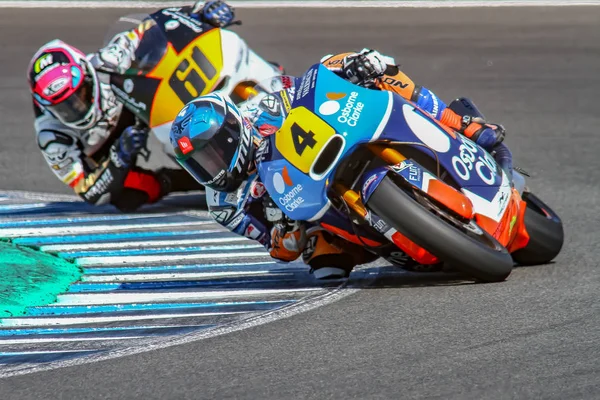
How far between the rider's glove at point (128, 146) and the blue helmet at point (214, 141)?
2.43 metres

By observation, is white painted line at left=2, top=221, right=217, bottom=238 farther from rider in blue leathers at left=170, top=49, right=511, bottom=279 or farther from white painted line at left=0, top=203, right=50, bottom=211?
rider in blue leathers at left=170, top=49, right=511, bottom=279

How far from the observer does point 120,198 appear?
8.68 metres

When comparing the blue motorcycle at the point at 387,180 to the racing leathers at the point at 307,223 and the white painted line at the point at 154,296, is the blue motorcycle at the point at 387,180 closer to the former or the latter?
the racing leathers at the point at 307,223

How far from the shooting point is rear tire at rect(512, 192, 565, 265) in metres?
6.27

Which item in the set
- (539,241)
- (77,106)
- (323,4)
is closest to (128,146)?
(77,106)

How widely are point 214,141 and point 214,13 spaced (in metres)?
2.77

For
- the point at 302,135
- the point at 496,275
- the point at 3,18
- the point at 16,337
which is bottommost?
the point at 3,18

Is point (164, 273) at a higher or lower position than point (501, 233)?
lower

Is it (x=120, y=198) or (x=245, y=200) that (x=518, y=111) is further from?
(x=245, y=200)

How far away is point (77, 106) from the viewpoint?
8352 millimetres

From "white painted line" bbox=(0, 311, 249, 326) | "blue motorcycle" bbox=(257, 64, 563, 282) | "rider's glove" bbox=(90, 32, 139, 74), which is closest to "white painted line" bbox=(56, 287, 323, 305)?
"white painted line" bbox=(0, 311, 249, 326)

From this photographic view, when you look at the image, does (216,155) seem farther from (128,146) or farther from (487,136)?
(128,146)

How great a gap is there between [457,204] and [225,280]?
163 centimetres

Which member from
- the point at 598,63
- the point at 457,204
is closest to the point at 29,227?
the point at 457,204
